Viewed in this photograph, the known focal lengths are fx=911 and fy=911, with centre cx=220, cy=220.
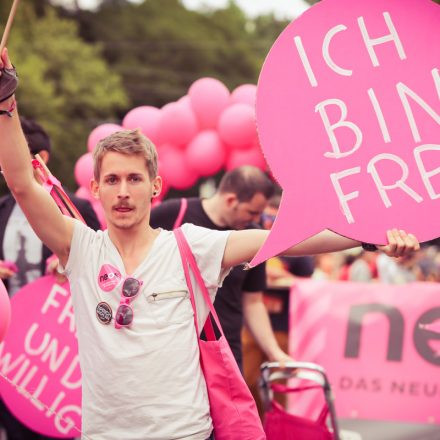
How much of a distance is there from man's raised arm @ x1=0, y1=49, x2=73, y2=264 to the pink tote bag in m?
0.40

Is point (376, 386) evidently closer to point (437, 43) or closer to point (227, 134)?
point (227, 134)

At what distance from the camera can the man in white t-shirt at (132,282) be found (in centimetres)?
274

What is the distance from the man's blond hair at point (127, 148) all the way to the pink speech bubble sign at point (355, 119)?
366 millimetres

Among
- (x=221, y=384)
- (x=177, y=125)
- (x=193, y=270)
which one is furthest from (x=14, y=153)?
(x=177, y=125)

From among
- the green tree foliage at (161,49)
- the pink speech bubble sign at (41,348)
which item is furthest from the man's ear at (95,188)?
the green tree foliage at (161,49)

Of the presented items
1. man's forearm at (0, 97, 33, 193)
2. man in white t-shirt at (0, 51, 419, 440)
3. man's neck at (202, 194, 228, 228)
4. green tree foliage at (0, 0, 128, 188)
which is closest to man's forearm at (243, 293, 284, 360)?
man's neck at (202, 194, 228, 228)

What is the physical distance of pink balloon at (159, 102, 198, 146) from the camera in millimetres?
6250

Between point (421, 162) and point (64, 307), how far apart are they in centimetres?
208

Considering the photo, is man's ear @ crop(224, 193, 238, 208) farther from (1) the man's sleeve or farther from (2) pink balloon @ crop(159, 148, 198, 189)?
(2) pink balloon @ crop(159, 148, 198, 189)

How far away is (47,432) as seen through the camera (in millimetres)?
4438

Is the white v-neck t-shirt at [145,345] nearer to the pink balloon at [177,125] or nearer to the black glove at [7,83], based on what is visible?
the black glove at [7,83]

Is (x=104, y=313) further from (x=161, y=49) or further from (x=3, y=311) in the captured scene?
(x=161, y=49)

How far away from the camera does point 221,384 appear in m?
2.89

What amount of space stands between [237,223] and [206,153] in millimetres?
1693
